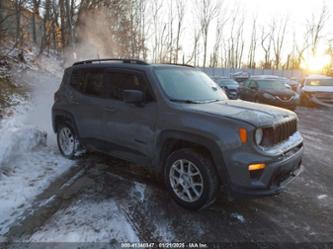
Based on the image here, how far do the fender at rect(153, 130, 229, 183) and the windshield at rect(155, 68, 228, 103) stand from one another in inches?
21.4

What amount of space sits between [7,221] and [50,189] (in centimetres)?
93

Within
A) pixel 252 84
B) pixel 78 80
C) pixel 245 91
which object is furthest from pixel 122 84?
pixel 245 91

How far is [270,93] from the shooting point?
493 inches

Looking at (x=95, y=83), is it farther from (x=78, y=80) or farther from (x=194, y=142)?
(x=194, y=142)

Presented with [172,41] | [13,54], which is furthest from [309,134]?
[172,41]

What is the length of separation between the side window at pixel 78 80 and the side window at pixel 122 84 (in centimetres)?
71

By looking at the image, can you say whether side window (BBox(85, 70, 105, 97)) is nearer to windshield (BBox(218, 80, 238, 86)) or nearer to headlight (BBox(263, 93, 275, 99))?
headlight (BBox(263, 93, 275, 99))

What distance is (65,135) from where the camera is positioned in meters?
5.69

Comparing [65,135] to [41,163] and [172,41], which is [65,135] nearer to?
[41,163]

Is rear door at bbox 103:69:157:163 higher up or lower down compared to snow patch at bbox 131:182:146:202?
higher up

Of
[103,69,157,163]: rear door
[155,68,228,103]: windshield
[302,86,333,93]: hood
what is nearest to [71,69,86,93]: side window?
[103,69,157,163]: rear door

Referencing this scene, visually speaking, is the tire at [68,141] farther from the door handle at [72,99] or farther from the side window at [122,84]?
the side window at [122,84]

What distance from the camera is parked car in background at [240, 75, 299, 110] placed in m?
12.5

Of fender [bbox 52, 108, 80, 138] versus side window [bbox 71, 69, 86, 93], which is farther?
fender [bbox 52, 108, 80, 138]
